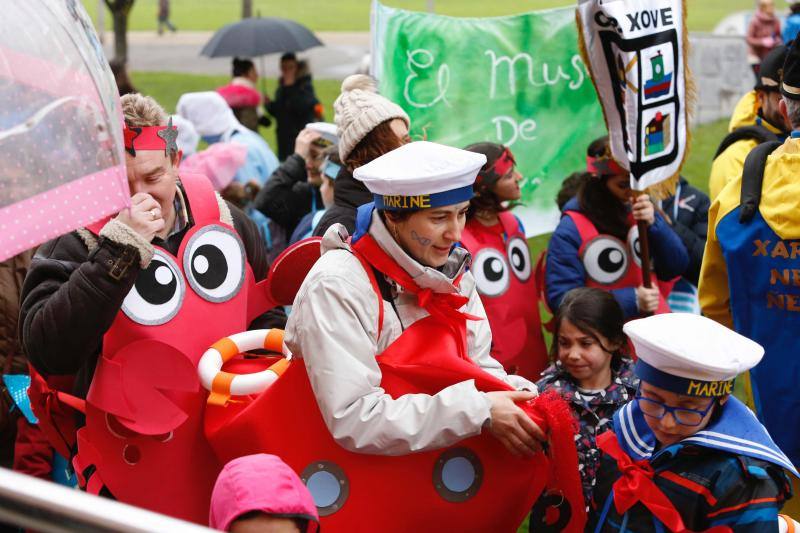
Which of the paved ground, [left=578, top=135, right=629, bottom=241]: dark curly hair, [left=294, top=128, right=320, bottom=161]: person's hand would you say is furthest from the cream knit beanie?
the paved ground

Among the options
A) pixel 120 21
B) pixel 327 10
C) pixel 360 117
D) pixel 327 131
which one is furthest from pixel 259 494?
pixel 327 10

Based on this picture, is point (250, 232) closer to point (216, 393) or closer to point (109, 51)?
point (216, 393)

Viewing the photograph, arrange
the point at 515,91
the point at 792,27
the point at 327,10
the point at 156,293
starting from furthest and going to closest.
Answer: the point at 327,10
the point at 792,27
the point at 515,91
the point at 156,293

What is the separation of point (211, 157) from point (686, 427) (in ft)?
14.6

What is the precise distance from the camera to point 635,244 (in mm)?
4953

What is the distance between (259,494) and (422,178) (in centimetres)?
93

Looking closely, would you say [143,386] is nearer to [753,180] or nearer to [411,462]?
[411,462]

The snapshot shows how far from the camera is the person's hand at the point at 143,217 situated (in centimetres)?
304

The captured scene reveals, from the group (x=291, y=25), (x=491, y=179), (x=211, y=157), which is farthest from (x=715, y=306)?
(x=291, y=25)

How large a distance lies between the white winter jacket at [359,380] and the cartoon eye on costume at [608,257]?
7.26 ft

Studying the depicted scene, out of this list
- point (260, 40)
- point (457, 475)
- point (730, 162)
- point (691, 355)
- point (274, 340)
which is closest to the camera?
point (691, 355)

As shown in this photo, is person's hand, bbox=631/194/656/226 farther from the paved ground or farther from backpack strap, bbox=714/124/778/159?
the paved ground

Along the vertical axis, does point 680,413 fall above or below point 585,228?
above

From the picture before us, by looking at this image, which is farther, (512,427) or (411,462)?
(411,462)
